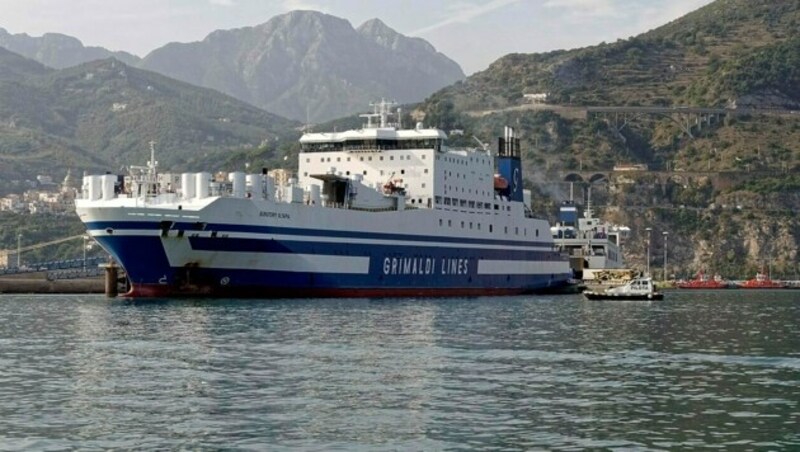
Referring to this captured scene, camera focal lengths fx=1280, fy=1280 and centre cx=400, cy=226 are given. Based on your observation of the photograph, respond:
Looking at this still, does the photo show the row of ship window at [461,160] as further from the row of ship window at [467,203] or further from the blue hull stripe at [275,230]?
the blue hull stripe at [275,230]

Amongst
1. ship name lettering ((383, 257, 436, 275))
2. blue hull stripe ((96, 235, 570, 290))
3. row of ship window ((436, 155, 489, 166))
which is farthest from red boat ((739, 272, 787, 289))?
ship name lettering ((383, 257, 436, 275))

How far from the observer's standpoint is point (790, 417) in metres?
27.6

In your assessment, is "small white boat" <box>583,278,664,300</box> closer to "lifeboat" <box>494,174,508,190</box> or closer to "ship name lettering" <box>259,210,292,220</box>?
"lifeboat" <box>494,174,508,190</box>

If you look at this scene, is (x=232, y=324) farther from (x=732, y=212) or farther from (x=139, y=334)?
(x=732, y=212)

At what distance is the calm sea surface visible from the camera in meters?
25.4

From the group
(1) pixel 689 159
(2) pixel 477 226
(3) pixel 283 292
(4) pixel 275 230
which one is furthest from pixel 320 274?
(1) pixel 689 159

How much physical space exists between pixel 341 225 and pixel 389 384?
42309mm

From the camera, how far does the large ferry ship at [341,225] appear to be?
219ft

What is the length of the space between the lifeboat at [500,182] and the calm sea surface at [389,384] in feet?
129

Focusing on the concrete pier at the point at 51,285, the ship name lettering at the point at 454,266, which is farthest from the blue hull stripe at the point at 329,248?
the concrete pier at the point at 51,285

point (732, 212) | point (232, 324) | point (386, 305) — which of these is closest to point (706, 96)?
point (732, 212)

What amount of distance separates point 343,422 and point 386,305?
4108 centimetres

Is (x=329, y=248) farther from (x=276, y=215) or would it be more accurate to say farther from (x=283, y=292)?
(x=276, y=215)

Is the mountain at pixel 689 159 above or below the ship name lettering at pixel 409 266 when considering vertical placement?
above
